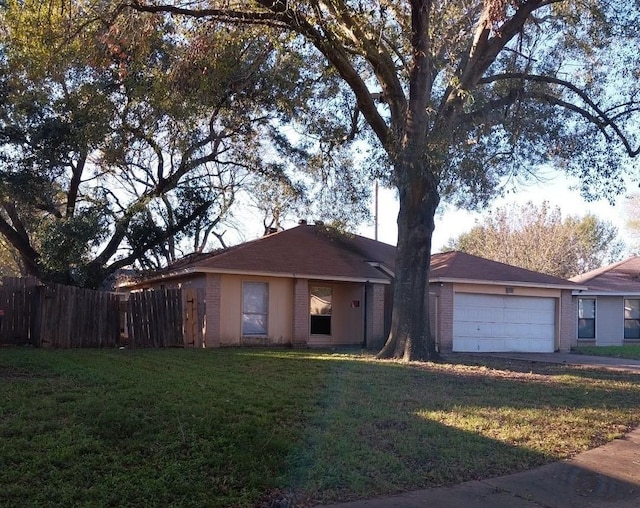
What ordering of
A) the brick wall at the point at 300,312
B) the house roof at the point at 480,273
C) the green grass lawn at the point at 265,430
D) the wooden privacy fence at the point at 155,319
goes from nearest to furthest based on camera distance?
the green grass lawn at the point at 265,430 → the wooden privacy fence at the point at 155,319 → the brick wall at the point at 300,312 → the house roof at the point at 480,273

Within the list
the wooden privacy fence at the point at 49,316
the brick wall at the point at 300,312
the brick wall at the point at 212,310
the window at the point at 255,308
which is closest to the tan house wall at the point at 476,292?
the brick wall at the point at 300,312

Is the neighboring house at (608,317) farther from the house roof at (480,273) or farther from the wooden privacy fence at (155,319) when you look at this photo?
the wooden privacy fence at (155,319)

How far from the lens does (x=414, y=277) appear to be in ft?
55.2

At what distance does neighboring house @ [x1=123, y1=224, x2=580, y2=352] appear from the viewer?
849 inches

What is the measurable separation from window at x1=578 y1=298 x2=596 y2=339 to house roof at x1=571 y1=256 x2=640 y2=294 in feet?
2.76

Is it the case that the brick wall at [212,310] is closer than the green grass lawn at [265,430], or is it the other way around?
the green grass lawn at [265,430]

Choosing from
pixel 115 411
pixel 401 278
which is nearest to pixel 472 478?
pixel 115 411

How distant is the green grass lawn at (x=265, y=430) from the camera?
6.12 m

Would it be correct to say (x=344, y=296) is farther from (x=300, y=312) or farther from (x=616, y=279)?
(x=616, y=279)

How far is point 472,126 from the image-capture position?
17.1 m

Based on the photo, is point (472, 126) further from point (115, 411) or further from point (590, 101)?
point (115, 411)

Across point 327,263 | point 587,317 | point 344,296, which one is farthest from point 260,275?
point 587,317

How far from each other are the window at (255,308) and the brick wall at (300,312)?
948 millimetres

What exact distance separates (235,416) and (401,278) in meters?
9.14
